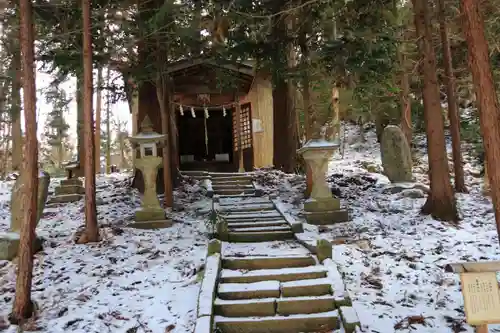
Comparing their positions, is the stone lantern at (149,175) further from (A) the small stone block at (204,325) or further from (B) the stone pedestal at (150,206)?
(A) the small stone block at (204,325)

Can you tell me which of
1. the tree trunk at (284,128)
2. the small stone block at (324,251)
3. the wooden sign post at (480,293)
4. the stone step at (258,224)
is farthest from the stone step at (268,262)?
the tree trunk at (284,128)

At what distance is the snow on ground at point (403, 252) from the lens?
5586mm

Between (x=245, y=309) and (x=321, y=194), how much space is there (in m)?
4.69

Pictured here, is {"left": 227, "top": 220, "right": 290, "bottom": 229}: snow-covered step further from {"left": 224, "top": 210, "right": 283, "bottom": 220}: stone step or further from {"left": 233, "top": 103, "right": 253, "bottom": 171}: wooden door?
{"left": 233, "top": 103, "right": 253, "bottom": 171}: wooden door

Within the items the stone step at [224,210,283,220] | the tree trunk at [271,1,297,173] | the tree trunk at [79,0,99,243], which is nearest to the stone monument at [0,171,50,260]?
the tree trunk at [79,0,99,243]

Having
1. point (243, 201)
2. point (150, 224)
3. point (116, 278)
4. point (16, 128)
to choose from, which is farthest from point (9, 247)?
point (16, 128)

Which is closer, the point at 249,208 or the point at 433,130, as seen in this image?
the point at 433,130

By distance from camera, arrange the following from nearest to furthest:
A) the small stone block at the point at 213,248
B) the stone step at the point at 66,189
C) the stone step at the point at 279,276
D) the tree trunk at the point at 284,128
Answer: the stone step at the point at 279,276 < the small stone block at the point at 213,248 < the stone step at the point at 66,189 < the tree trunk at the point at 284,128

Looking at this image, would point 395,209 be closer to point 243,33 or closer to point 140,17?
point 243,33

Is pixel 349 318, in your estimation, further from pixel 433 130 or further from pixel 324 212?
pixel 433 130

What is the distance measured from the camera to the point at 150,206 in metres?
9.69

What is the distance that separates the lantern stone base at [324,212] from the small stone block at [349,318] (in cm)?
412

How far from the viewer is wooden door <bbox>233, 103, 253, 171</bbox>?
18.5m

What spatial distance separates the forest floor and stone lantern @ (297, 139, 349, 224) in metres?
0.43
